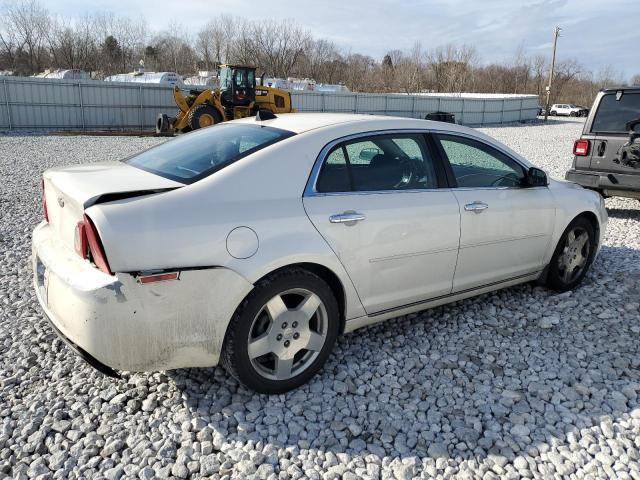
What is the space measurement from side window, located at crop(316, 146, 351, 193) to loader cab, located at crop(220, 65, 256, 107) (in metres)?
17.7

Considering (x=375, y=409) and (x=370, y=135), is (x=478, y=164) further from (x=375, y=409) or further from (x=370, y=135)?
(x=375, y=409)

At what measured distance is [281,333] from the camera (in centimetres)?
294

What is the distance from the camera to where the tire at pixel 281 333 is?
278 centimetres

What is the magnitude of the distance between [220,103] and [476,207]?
704 inches

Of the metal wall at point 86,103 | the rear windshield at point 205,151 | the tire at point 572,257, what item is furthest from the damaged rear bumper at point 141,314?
the metal wall at point 86,103

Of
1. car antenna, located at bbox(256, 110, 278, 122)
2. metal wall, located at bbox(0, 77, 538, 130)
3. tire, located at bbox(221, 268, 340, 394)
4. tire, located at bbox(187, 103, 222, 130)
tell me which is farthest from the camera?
metal wall, located at bbox(0, 77, 538, 130)

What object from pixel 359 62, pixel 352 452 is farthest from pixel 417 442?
pixel 359 62

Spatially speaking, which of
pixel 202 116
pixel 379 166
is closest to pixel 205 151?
pixel 379 166

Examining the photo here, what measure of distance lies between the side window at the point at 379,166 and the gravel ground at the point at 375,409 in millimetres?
1129

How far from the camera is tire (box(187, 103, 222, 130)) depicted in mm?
Answer: 19344

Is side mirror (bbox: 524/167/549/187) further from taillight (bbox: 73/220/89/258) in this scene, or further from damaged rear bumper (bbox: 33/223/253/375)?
taillight (bbox: 73/220/89/258)

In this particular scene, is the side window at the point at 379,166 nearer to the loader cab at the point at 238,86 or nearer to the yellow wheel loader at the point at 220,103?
the yellow wheel loader at the point at 220,103

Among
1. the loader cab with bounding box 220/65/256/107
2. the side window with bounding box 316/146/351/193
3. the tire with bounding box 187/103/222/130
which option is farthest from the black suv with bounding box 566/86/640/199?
the loader cab with bounding box 220/65/256/107

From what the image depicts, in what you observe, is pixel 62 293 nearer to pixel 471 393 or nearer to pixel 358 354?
pixel 358 354
